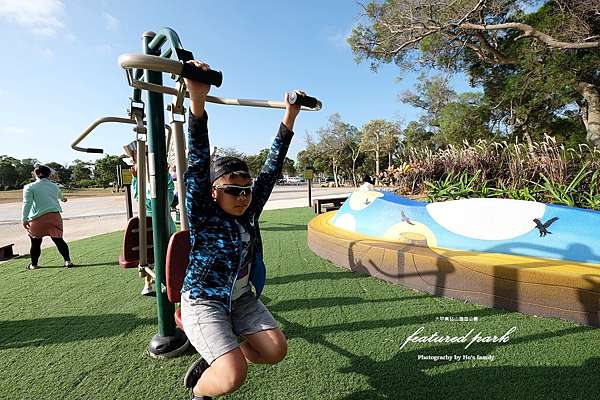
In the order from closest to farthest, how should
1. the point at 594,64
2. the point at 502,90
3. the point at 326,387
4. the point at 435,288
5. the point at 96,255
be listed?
1. the point at 326,387
2. the point at 435,288
3. the point at 96,255
4. the point at 594,64
5. the point at 502,90

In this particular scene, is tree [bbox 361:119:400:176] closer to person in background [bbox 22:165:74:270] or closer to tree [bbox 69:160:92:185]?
person in background [bbox 22:165:74:270]

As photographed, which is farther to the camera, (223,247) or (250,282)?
(250,282)

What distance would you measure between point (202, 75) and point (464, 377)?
2.16m

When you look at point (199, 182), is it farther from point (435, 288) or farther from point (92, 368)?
point (435, 288)

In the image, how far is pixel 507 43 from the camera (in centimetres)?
1420

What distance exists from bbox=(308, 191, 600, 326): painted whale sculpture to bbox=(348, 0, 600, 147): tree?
9473 mm

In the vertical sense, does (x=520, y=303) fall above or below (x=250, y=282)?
below

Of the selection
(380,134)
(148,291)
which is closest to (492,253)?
(148,291)

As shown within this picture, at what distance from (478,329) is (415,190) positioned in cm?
382

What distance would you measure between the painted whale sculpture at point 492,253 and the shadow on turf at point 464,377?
0.32m

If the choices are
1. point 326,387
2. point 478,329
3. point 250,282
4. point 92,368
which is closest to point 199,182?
point 250,282

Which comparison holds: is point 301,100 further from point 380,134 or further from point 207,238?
point 380,134

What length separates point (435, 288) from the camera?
10.8 ft

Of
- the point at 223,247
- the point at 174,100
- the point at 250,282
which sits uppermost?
the point at 174,100
